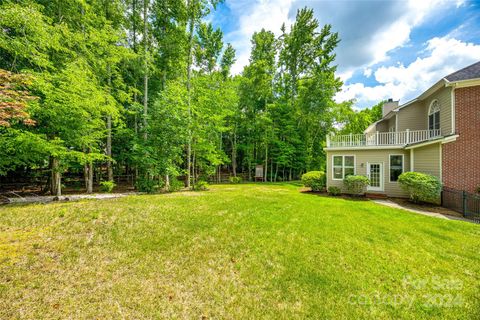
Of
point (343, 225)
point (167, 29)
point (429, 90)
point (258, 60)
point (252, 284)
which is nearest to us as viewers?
point (252, 284)

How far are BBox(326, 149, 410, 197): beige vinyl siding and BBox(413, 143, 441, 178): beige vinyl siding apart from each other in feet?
1.76

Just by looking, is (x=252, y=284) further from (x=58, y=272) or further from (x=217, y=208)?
(x=217, y=208)

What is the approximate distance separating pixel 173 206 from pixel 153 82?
13797mm

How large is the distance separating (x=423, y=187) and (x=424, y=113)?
6.43 metres

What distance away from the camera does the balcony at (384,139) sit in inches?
419

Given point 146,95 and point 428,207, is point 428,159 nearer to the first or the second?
point 428,207

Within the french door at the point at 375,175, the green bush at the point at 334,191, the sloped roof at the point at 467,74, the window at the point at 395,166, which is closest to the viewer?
the sloped roof at the point at 467,74

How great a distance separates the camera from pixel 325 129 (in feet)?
76.7

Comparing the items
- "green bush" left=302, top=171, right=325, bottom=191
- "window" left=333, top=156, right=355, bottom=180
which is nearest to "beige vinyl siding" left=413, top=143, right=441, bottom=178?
"window" left=333, top=156, right=355, bottom=180

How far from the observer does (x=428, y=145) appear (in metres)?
9.24

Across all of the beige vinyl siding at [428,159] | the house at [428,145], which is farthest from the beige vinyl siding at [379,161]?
the beige vinyl siding at [428,159]

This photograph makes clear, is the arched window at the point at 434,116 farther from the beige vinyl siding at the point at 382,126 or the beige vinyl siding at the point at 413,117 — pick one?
the beige vinyl siding at the point at 382,126

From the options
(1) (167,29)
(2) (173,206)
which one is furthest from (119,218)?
(1) (167,29)

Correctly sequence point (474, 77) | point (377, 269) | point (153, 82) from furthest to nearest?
point (153, 82), point (474, 77), point (377, 269)
